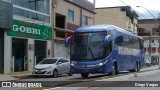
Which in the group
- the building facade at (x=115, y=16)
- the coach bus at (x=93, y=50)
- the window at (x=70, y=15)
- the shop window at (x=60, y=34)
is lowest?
the coach bus at (x=93, y=50)

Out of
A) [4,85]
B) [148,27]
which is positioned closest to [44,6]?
[4,85]

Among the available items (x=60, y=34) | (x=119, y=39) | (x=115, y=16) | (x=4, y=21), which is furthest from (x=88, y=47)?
(x=115, y=16)

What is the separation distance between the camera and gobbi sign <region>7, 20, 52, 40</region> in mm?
32809

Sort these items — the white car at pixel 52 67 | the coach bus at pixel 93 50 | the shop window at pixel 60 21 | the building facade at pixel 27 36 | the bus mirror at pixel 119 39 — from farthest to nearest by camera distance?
the shop window at pixel 60 21, the building facade at pixel 27 36, the white car at pixel 52 67, the bus mirror at pixel 119 39, the coach bus at pixel 93 50

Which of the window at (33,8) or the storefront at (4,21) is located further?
the window at (33,8)

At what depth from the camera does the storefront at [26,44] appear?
32500 mm

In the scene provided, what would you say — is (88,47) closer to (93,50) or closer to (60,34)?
(93,50)

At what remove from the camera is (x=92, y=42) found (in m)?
24.6

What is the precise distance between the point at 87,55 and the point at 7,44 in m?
9.64

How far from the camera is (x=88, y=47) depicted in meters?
24.5

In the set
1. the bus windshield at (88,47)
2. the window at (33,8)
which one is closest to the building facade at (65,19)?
the window at (33,8)

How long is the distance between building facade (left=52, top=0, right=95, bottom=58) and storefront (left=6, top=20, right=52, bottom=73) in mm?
2358

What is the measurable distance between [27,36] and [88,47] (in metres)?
11.7

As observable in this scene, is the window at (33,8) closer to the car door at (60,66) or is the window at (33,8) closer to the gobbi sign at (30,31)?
the gobbi sign at (30,31)
